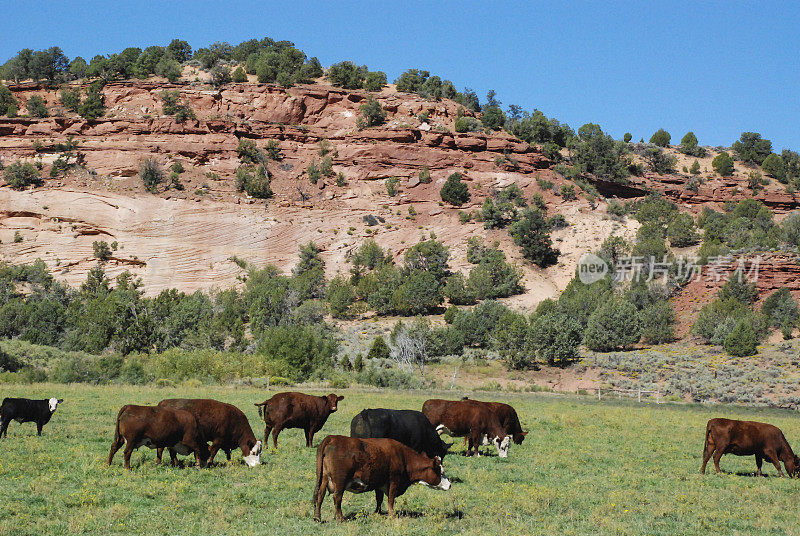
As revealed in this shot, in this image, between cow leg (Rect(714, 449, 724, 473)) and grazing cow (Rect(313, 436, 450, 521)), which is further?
cow leg (Rect(714, 449, 724, 473))

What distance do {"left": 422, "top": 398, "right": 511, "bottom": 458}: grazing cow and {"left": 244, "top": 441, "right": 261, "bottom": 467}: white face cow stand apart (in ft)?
14.5

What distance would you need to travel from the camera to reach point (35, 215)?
8644cm

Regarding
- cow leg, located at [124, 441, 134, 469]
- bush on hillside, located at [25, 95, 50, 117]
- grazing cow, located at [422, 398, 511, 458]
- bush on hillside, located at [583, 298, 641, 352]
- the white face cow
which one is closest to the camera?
cow leg, located at [124, 441, 134, 469]

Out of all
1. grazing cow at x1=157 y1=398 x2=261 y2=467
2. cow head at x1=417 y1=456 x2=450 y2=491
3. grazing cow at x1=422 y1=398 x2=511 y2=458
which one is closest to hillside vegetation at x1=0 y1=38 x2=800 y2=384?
grazing cow at x1=422 y1=398 x2=511 y2=458

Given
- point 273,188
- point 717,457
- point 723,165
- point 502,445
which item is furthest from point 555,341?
point 723,165

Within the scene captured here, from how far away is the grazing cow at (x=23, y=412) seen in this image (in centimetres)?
1748

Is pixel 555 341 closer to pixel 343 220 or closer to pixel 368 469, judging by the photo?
pixel 343 220

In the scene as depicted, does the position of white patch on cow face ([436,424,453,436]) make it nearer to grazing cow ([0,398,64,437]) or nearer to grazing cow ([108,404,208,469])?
grazing cow ([108,404,208,469])

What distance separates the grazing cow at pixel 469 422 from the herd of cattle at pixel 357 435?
0.02m

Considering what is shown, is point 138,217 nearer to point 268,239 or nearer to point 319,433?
point 268,239

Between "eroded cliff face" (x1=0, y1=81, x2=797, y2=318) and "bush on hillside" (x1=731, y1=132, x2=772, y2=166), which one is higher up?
"bush on hillside" (x1=731, y1=132, x2=772, y2=166)

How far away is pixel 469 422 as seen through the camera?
60.0 feet

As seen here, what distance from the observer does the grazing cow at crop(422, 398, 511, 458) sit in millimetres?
18078

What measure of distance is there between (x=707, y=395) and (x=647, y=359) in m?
10.8
